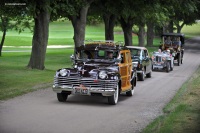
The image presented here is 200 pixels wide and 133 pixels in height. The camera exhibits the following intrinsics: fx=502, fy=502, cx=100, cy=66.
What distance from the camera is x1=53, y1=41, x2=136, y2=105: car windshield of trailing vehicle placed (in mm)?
14633

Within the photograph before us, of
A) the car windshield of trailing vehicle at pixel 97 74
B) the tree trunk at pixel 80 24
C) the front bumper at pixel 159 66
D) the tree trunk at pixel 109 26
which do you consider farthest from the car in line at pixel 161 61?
the car windshield of trailing vehicle at pixel 97 74

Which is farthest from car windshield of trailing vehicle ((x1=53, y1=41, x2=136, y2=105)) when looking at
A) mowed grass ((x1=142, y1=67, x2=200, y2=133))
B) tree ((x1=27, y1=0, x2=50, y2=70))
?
tree ((x1=27, y1=0, x2=50, y2=70))

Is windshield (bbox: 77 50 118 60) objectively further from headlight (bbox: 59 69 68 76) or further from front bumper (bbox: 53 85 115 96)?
front bumper (bbox: 53 85 115 96)

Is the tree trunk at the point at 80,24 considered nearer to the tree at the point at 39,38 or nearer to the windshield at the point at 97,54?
the tree at the point at 39,38

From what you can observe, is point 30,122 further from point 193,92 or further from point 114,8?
point 114,8

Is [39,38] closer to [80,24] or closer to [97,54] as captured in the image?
[80,24]

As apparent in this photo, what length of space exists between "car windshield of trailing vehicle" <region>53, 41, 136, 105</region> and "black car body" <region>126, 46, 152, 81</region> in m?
7.55

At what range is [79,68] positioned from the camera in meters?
15.1

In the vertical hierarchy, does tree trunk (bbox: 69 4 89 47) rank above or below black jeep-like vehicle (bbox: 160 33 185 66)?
above

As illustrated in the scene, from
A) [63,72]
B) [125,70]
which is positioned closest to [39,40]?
[125,70]

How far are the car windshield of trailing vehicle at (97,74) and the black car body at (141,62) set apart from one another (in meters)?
7.55

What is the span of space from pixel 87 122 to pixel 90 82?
3048 mm

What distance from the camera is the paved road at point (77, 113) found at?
427 inches

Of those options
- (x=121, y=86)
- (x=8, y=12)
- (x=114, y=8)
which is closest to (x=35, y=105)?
(x=121, y=86)
